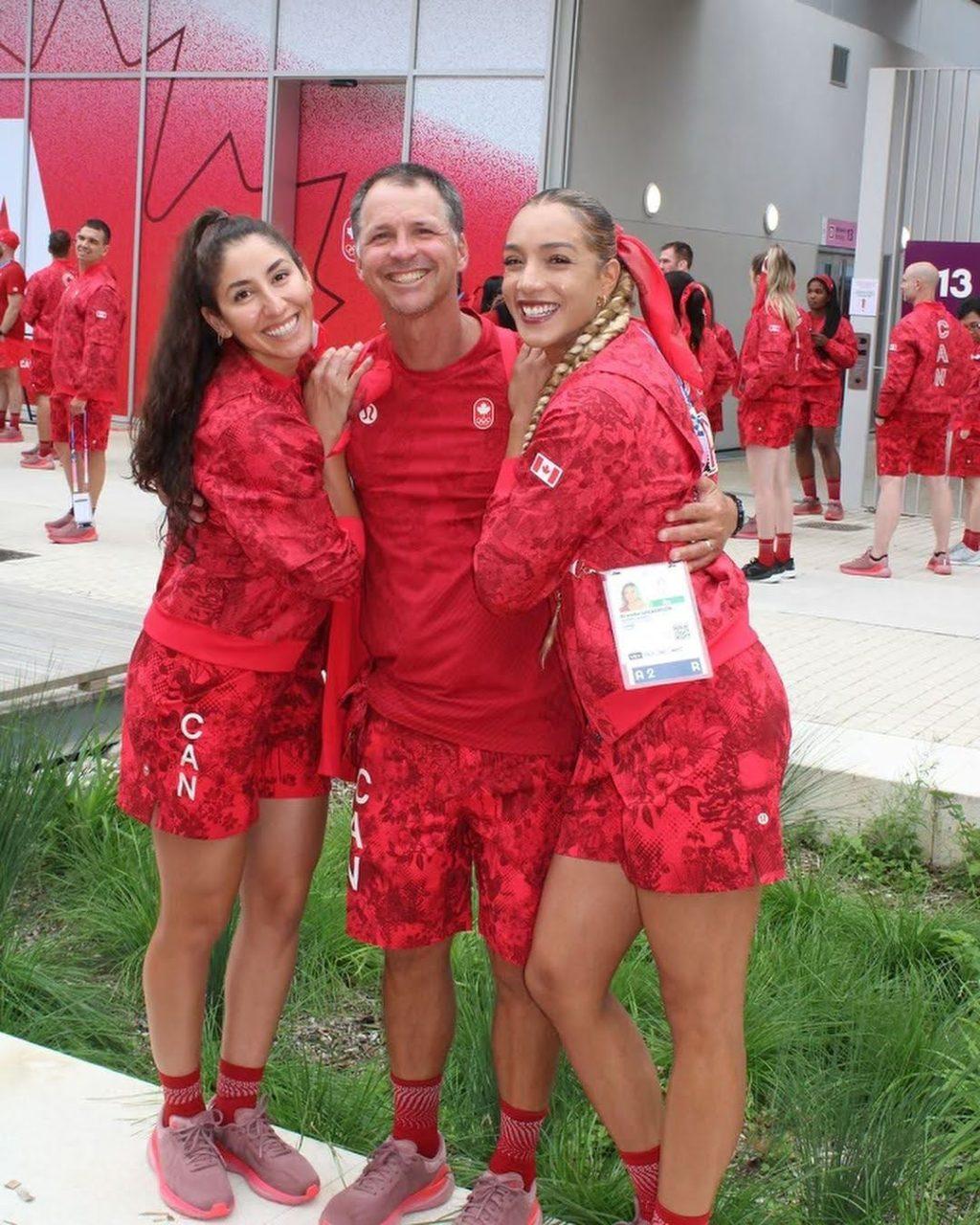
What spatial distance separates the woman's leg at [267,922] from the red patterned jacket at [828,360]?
10.1m

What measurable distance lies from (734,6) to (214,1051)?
15.6m

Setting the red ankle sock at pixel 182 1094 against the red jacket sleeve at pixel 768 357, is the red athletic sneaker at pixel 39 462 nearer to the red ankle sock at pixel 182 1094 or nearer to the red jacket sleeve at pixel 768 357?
the red jacket sleeve at pixel 768 357

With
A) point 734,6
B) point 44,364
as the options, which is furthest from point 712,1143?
point 734,6

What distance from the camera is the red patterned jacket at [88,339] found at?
10.2m

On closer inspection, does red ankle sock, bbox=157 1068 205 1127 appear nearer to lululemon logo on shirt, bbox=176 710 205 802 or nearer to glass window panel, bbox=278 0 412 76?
lululemon logo on shirt, bbox=176 710 205 802

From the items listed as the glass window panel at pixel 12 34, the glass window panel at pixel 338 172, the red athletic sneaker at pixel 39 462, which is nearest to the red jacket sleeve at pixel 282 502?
the red athletic sneaker at pixel 39 462

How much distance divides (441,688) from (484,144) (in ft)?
42.5

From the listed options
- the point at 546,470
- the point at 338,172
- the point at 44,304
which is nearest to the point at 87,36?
the point at 338,172

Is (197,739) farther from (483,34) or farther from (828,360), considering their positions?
(483,34)

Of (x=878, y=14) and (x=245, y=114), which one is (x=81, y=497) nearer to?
(x=245, y=114)

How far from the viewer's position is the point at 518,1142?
305 cm

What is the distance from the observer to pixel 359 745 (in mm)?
3105

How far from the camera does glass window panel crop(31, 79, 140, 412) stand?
17.4 metres

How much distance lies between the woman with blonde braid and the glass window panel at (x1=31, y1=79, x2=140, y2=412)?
15258 mm
